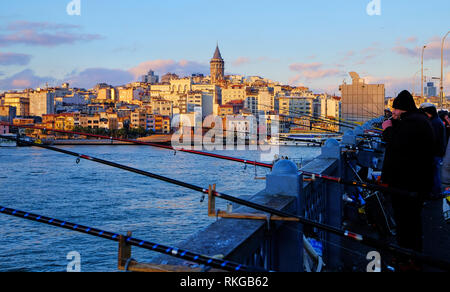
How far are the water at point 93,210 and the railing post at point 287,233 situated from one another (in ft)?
18.0

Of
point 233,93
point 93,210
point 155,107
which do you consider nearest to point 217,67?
point 233,93

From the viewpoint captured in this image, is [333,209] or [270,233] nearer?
[270,233]

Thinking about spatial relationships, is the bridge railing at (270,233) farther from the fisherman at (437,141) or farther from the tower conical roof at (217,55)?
the tower conical roof at (217,55)

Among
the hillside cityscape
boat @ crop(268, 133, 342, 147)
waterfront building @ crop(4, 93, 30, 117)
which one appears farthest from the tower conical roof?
boat @ crop(268, 133, 342, 147)

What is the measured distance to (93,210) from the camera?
22.1 metres

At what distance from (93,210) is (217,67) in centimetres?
14309

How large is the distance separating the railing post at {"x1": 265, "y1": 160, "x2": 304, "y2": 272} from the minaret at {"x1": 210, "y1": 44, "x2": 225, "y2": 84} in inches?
6178

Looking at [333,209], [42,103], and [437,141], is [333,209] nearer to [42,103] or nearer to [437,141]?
[437,141]

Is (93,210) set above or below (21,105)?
below

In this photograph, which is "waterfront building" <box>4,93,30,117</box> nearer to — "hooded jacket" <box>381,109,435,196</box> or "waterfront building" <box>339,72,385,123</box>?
"waterfront building" <box>339,72,385,123</box>

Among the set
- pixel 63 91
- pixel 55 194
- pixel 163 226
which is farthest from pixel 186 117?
pixel 163 226

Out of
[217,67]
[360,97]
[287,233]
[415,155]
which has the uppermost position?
[217,67]

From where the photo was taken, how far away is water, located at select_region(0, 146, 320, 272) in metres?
15.3
